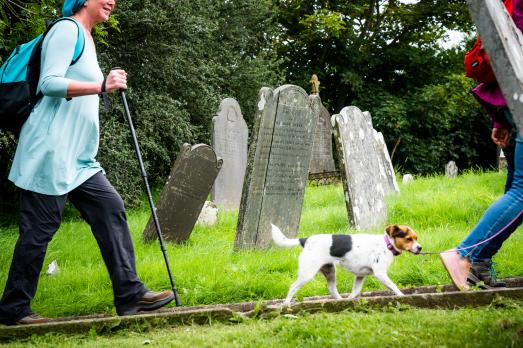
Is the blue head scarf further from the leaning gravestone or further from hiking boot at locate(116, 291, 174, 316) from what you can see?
the leaning gravestone

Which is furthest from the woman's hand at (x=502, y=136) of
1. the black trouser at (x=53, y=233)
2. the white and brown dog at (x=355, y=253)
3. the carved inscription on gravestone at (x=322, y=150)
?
the carved inscription on gravestone at (x=322, y=150)

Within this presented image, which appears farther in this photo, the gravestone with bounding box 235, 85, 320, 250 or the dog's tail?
the gravestone with bounding box 235, 85, 320, 250

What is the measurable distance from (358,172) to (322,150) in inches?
368

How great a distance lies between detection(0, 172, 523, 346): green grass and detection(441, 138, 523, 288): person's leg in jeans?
0.76 metres

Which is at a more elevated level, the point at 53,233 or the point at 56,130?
the point at 56,130

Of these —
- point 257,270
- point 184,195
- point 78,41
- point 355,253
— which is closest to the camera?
point 78,41

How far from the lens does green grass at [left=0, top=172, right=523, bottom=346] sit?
357 cm

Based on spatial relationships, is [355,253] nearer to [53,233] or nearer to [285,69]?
[53,233]

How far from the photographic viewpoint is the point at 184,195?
8.32 metres

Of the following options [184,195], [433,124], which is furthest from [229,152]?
[433,124]

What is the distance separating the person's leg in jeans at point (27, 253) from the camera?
4.08 meters

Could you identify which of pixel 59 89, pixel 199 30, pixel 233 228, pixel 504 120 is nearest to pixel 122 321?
pixel 59 89

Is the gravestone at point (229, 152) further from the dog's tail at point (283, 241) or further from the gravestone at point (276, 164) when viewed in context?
the dog's tail at point (283, 241)

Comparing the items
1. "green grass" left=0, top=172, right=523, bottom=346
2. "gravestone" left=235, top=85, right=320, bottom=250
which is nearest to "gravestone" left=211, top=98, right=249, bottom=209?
"green grass" left=0, top=172, right=523, bottom=346
